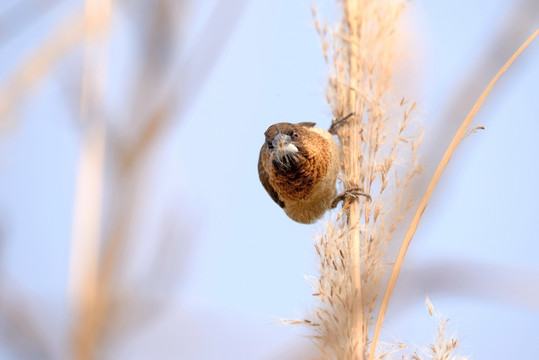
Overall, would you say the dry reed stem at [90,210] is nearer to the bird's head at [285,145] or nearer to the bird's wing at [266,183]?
the bird's head at [285,145]

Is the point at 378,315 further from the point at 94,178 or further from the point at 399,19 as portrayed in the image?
the point at 399,19

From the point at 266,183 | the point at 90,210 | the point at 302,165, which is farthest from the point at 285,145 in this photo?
the point at 90,210

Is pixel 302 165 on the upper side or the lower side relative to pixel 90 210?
upper

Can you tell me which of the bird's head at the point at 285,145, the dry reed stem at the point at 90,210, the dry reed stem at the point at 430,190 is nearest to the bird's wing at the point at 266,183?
A: the bird's head at the point at 285,145

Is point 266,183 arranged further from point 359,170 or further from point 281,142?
point 359,170

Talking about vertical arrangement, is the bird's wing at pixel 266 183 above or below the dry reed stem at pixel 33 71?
above

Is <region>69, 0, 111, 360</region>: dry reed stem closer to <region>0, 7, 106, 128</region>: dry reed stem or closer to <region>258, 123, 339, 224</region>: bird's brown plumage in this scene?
<region>0, 7, 106, 128</region>: dry reed stem

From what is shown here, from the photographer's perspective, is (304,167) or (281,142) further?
(304,167)
